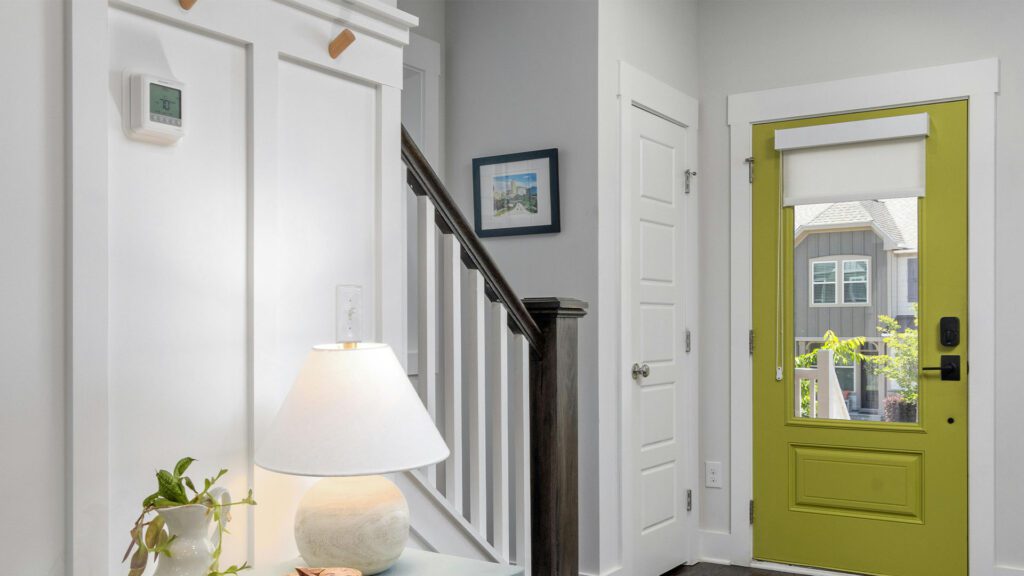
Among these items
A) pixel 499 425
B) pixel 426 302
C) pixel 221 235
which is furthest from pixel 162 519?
pixel 499 425

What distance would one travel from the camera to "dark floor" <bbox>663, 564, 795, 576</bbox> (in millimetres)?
3678

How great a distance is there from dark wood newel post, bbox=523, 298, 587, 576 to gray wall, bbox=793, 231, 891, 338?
1.72 meters

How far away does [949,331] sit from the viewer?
346 centimetres

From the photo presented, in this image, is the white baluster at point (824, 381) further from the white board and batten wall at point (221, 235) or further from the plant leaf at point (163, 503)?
the plant leaf at point (163, 503)

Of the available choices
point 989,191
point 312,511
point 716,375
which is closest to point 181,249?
point 312,511

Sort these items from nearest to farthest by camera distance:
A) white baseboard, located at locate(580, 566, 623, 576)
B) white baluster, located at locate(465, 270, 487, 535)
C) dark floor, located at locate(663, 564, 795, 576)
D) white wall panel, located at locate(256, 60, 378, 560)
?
white wall panel, located at locate(256, 60, 378, 560) < white baluster, located at locate(465, 270, 487, 535) < white baseboard, located at locate(580, 566, 623, 576) < dark floor, located at locate(663, 564, 795, 576)

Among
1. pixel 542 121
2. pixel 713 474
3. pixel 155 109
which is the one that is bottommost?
pixel 713 474

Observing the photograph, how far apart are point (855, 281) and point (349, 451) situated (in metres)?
2.75

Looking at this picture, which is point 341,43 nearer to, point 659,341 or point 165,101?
point 165,101

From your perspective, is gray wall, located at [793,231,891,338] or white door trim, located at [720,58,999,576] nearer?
white door trim, located at [720,58,999,576]

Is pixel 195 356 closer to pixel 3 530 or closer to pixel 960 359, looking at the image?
pixel 3 530

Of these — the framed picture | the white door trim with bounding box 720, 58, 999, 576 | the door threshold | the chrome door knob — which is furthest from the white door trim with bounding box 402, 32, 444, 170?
the door threshold

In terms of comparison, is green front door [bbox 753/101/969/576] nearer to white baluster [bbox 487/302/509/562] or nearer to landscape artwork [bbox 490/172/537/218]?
Result: landscape artwork [bbox 490/172/537/218]

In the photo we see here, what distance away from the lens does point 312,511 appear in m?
1.60
